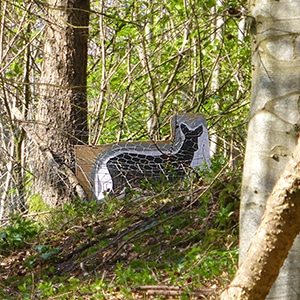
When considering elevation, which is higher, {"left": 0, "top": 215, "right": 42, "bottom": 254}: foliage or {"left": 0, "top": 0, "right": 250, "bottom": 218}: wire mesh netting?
{"left": 0, "top": 0, "right": 250, "bottom": 218}: wire mesh netting

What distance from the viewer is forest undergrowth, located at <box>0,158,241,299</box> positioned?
5391 millimetres

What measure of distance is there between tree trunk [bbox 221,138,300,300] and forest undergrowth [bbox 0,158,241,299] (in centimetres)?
252

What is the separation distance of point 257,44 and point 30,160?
7097 mm

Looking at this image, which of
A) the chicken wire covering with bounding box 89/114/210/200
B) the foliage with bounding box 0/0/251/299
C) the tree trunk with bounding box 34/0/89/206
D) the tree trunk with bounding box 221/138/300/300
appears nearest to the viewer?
the tree trunk with bounding box 221/138/300/300

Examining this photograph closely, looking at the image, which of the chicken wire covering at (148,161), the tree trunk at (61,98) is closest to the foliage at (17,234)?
the chicken wire covering at (148,161)

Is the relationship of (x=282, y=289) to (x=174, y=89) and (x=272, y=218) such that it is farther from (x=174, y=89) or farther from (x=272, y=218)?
(x=174, y=89)

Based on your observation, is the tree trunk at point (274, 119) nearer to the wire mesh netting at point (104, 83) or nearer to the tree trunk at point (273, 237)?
the tree trunk at point (273, 237)

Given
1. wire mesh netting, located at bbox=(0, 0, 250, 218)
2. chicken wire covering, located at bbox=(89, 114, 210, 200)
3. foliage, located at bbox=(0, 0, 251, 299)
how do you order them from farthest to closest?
wire mesh netting, located at bbox=(0, 0, 250, 218) → chicken wire covering, located at bbox=(89, 114, 210, 200) → foliage, located at bbox=(0, 0, 251, 299)

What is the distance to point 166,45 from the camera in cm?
1194

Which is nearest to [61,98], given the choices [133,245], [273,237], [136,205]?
[136,205]

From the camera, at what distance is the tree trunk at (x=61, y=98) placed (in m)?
9.32

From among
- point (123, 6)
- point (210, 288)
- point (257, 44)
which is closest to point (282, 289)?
point (257, 44)

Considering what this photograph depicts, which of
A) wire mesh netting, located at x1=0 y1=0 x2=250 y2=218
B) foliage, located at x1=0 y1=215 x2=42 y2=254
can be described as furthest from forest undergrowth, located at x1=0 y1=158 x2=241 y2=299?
wire mesh netting, located at x1=0 y1=0 x2=250 y2=218

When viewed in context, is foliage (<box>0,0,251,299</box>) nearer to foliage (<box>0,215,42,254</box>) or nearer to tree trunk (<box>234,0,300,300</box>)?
foliage (<box>0,215,42,254</box>)
